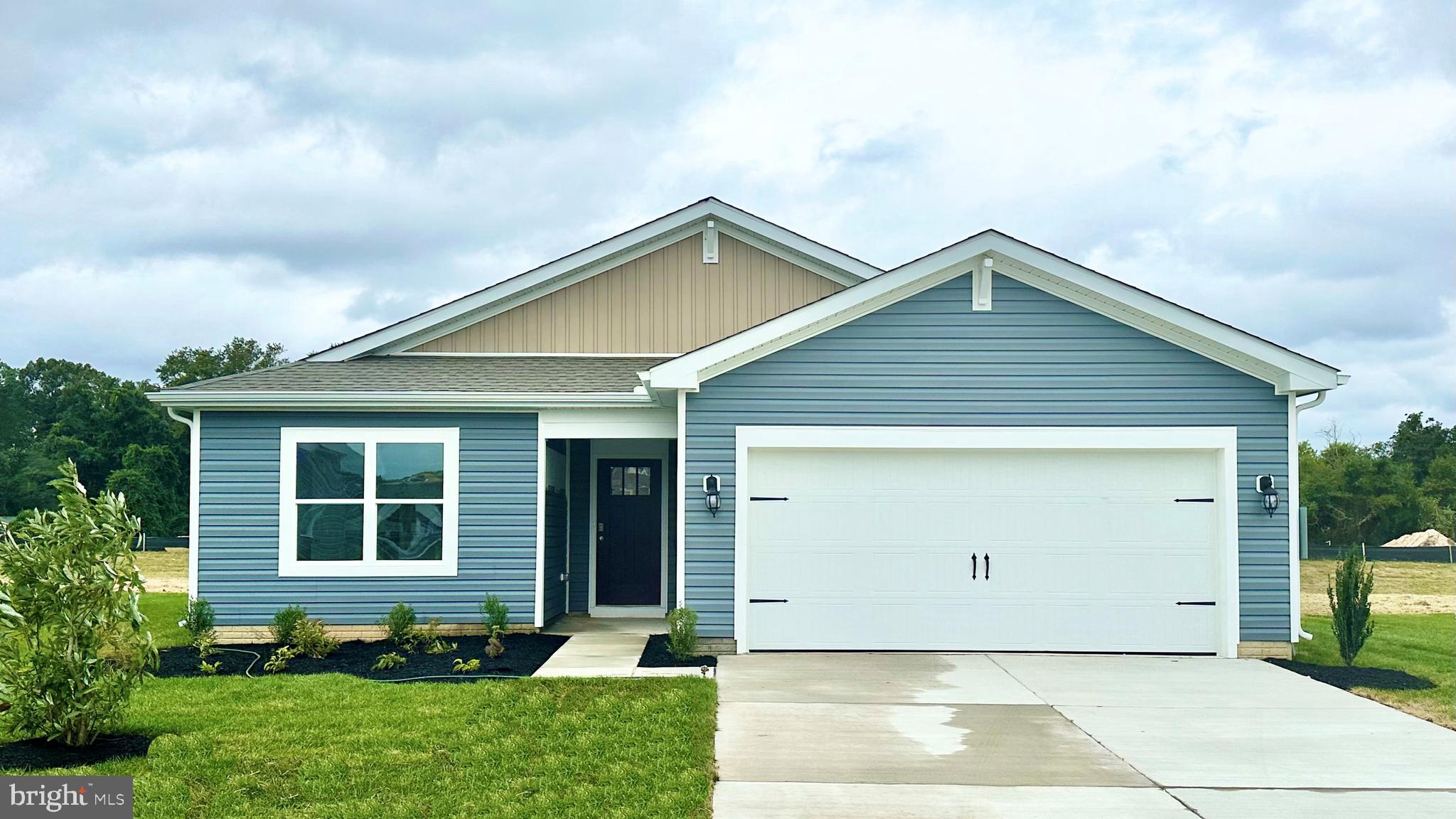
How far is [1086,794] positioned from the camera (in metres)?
6.15

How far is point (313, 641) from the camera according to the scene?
35.3 ft

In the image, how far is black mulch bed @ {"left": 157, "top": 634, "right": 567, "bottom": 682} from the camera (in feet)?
32.1

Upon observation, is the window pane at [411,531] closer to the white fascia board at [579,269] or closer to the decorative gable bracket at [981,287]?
the white fascia board at [579,269]

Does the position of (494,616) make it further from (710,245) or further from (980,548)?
(710,245)

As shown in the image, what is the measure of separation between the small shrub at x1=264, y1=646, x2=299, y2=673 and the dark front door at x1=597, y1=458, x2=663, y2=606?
428cm

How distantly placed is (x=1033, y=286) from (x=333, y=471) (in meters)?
7.69

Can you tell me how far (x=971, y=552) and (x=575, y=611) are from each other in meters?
5.57

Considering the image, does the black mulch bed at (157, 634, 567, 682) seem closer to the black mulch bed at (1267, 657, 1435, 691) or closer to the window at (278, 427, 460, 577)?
the window at (278, 427, 460, 577)

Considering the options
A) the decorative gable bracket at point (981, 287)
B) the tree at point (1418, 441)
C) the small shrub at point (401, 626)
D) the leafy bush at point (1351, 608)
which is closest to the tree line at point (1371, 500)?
the tree at point (1418, 441)

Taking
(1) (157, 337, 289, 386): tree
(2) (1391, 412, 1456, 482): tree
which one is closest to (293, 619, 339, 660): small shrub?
(1) (157, 337, 289, 386): tree

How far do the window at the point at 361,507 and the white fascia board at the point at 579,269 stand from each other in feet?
10.7

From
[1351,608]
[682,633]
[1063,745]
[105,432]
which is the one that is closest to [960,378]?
[682,633]

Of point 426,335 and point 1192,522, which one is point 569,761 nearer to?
point 1192,522

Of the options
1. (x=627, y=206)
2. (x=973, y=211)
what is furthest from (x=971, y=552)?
(x=627, y=206)
